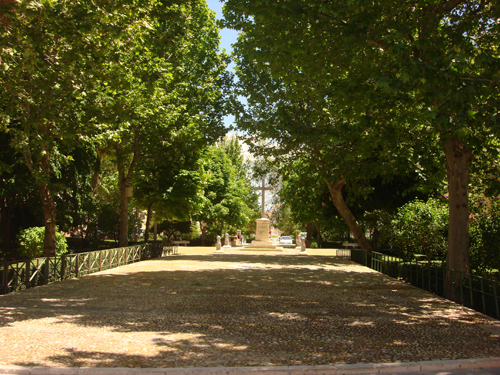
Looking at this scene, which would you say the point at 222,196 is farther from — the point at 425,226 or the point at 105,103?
the point at 425,226

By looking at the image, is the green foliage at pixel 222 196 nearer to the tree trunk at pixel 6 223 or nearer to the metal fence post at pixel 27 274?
the tree trunk at pixel 6 223

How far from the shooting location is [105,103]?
16.6 m

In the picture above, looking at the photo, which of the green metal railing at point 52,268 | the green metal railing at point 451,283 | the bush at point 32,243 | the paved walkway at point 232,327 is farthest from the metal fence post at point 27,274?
the green metal railing at point 451,283

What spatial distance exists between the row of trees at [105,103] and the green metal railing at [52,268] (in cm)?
102

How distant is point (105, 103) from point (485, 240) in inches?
553

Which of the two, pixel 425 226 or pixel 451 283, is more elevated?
pixel 425 226

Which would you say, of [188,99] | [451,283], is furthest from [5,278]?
[188,99]

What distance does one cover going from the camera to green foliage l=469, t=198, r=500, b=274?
554 inches

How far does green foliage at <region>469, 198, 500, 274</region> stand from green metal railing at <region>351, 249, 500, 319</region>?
1857 mm

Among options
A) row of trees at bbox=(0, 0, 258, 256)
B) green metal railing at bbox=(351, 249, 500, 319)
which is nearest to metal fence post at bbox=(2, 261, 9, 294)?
row of trees at bbox=(0, 0, 258, 256)

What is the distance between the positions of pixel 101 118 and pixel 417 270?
10984 mm

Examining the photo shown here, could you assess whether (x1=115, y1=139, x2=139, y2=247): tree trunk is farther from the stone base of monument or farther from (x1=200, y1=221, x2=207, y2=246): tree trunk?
(x1=200, y1=221, x2=207, y2=246): tree trunk

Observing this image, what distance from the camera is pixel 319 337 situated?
767 centimetres

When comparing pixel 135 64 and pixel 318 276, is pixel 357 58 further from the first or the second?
pixel 318 276
